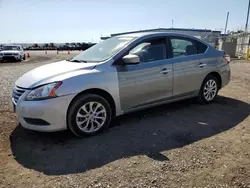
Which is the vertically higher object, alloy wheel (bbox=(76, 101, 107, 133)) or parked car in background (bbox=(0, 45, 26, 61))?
parked car in background (bbox=(0, 45, 26, 61))

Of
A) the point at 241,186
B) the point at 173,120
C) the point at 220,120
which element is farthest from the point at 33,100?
the point at 220,120

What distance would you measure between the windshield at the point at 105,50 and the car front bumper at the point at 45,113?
1.07 meters

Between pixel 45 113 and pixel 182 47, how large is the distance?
3.12 meters

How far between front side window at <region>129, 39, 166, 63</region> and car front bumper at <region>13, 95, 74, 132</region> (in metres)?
1.54

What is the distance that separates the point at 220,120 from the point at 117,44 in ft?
8.05

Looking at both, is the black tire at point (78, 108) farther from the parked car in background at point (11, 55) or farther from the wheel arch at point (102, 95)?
the parked car in background at point (11, 55)

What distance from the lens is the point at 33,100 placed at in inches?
134

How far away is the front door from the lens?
4.03m

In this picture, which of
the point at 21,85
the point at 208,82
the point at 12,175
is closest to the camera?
the point at 12,175

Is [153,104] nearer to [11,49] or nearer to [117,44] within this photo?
[117,44]

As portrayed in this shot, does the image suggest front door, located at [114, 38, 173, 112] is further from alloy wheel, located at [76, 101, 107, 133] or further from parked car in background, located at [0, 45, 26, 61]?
parked car in background, located at [0, 45, 26, 61]

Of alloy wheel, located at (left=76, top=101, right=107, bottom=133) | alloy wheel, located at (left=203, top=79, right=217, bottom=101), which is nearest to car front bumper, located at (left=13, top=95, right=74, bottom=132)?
alloy wheel, located at (left=76, top=101, right=107, bottom=133)

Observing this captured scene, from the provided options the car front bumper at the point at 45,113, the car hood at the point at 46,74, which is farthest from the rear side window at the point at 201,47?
the car front bumper at the point at 45,113

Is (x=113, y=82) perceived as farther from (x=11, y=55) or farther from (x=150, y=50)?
(x=11, y=55)
